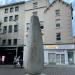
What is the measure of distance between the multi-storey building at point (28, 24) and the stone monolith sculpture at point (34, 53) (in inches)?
1362

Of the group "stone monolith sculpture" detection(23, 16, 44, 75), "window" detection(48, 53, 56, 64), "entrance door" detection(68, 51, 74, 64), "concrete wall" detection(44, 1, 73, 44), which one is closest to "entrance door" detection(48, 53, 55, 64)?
"window" detection(48, 53, 56, 64)

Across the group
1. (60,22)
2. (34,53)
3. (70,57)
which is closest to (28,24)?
(60,22)

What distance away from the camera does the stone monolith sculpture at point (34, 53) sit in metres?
8.71

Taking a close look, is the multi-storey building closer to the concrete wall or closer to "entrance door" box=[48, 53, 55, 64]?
the concrete wall

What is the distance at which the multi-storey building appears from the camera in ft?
145

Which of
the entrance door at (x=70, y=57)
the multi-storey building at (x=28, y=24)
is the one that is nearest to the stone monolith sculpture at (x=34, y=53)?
the entrance door at (x=70, y=57)

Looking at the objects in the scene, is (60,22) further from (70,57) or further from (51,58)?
(51,58)

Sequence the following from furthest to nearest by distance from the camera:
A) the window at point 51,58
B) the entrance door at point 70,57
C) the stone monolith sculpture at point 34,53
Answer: the window at point 51,58
the entrance door at point 70,57
the stone monolith sculpture at point 34,53

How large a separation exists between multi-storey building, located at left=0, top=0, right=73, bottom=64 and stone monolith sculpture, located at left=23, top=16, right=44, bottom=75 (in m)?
34.6

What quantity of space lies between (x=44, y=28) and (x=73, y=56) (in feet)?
29.6

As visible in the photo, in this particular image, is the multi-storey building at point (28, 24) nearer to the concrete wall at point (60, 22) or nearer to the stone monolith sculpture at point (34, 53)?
the concrete wall at point (60, 22)

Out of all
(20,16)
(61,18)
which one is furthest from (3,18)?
(61,18)

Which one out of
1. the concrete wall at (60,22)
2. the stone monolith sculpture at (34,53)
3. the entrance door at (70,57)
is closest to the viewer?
the stone monolith sculpture at (34,53)

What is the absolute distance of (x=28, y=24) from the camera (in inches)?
1896
